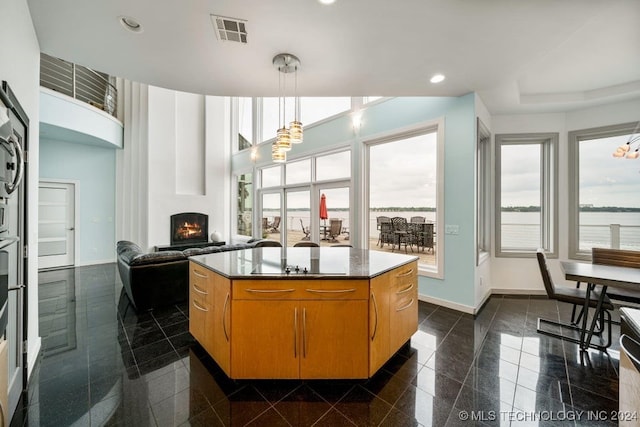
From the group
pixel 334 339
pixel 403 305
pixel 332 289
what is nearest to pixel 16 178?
pixel 332 289

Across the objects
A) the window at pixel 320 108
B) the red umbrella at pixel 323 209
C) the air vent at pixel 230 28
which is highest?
the window at pixel 320 108

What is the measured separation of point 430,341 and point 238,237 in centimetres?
710

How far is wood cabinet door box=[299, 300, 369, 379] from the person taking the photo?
1.88m

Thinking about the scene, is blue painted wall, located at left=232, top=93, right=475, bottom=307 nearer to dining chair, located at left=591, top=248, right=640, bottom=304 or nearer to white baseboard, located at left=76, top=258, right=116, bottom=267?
dining chair, located at left=591, top=248, right=640, bottom=304

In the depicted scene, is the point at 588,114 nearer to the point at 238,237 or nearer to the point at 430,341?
the point at 430,341

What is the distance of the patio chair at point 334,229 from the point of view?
543 cm

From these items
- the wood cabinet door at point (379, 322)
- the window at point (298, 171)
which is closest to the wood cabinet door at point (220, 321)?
the wood cabinet door at point (379, 322)

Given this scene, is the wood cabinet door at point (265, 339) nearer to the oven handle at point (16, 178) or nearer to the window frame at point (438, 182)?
the oven handle at point (16, 178)

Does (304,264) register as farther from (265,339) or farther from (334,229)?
(334,229)

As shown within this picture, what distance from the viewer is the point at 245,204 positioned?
8352 millimetres

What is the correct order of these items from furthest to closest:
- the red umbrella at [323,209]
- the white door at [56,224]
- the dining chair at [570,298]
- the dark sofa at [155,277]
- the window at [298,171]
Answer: the window at [298,171], the white door at [56,224], the red umbrella at [323,209], the dark sofa at [155,277], the dining chair at [570,298]

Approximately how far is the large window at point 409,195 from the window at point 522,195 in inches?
50.8

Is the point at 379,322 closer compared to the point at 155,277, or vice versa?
the point at 379,322

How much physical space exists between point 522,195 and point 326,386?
4.55m
